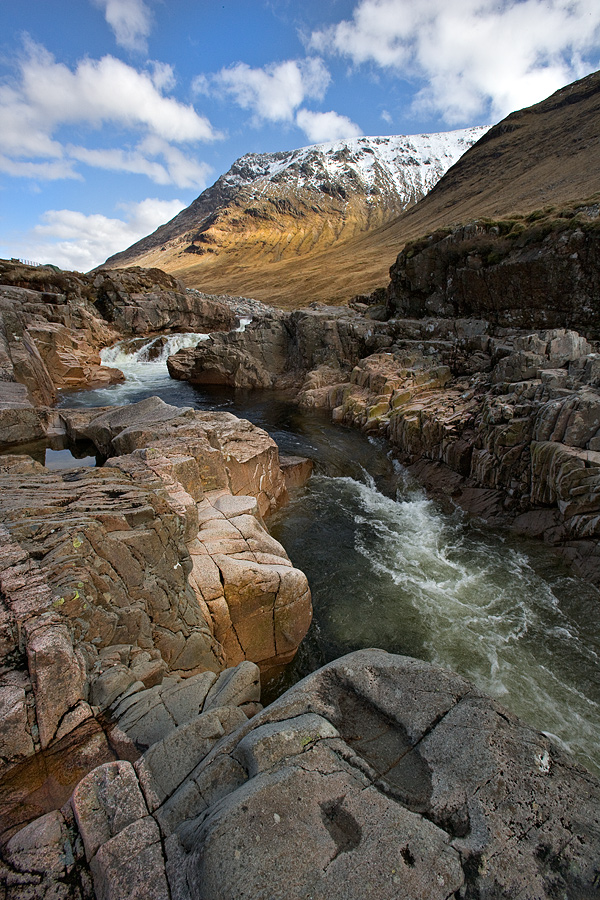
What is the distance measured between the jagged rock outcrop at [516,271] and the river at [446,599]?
12390 mm

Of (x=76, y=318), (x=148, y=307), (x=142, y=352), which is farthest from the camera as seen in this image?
(x=148, y=307)

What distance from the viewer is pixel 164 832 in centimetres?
317

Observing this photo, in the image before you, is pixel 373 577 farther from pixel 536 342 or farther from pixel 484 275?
pixel 484 275

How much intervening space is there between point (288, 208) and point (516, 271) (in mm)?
98674

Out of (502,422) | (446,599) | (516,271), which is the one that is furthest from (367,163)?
(446,599)

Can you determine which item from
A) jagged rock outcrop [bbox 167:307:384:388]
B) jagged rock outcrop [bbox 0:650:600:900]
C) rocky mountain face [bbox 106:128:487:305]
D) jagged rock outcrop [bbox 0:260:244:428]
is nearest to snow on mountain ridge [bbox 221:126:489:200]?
rocky mountain face [bbox 106:128:487:305]

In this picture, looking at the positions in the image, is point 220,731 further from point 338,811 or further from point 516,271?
point 516,271

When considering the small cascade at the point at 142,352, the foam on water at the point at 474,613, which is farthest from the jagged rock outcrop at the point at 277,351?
the foam on water at the point at 474,613

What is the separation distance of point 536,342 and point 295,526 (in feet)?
40.1

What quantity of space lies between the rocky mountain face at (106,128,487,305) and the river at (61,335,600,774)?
51631 millimetres

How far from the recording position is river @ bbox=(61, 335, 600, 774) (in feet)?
24.5

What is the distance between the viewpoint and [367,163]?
422ft

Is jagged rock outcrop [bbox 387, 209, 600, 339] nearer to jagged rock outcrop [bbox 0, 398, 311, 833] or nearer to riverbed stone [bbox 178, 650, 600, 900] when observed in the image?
jagged rock outcrop [bbox 0, 398, 311, 833]

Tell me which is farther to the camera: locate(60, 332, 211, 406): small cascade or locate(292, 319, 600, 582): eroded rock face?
locate(60, 332, 211, 406): small cascade
